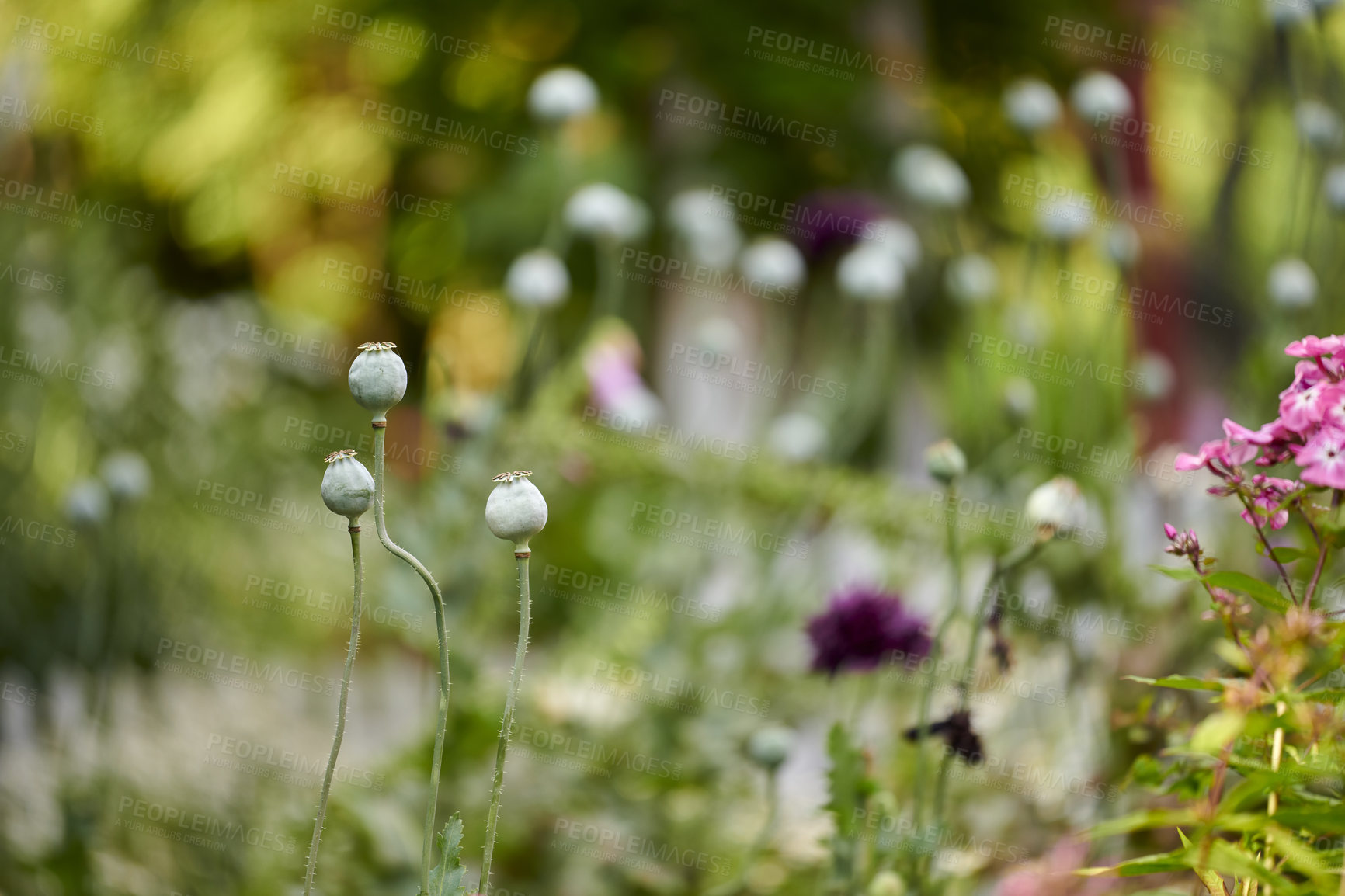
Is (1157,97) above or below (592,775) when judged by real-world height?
above

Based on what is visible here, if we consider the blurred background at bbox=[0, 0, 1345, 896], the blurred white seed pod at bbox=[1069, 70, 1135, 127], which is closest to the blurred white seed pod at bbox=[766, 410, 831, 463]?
the blurred background at bbox=[0, 0, 1345, 896]

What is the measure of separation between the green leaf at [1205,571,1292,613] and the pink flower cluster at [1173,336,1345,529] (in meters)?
0.05

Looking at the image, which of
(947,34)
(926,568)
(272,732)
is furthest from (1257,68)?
(272,732)

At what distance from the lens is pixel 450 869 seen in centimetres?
66

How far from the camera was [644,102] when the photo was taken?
347 centimetres

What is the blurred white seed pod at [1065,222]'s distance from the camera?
1.50 m

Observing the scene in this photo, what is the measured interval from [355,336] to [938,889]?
3746 millimetres

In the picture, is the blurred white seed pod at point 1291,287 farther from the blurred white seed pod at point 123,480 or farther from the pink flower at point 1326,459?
the blurred white seed pod at point 123,480

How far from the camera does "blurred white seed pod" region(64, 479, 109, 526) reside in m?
1.30

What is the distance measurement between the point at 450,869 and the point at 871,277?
1.07 metres

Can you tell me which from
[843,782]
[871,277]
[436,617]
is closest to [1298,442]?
[843,782]

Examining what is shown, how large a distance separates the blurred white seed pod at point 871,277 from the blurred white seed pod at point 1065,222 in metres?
0.24

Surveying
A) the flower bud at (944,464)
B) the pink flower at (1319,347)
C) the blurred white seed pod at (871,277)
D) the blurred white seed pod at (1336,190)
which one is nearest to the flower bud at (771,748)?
the flower bud at (944,464)

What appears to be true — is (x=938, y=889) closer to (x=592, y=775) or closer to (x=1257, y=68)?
(x=592, y=775)
